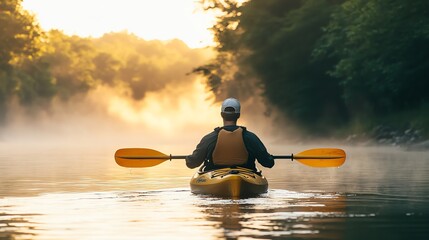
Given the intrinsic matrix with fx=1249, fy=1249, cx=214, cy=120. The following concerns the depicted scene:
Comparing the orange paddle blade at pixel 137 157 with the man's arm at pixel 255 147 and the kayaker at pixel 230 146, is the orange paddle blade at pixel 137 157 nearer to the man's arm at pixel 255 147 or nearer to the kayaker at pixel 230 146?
the kayaker at pixel 230 146

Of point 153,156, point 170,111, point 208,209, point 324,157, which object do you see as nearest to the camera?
point 208,209

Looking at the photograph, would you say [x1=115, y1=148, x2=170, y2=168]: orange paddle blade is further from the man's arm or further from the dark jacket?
the man's arm

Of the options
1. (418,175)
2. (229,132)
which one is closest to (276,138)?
(418,175)

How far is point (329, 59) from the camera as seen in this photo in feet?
238

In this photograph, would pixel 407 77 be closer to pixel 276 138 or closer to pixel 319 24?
pixel 319 24

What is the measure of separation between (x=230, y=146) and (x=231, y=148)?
0.13ft

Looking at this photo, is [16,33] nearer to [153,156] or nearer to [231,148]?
[153,156]

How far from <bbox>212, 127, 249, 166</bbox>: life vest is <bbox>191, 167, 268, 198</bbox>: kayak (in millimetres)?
179

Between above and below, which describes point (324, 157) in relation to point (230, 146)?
above

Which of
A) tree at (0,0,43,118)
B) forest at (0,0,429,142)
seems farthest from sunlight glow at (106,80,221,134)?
forest at (0,0,429,142)

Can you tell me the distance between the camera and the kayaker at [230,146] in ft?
67.2

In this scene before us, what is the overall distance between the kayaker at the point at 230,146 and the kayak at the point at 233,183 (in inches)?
7.6

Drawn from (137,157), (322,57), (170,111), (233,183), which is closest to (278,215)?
(233,183)

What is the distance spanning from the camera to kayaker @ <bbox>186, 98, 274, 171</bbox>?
20.5 m
